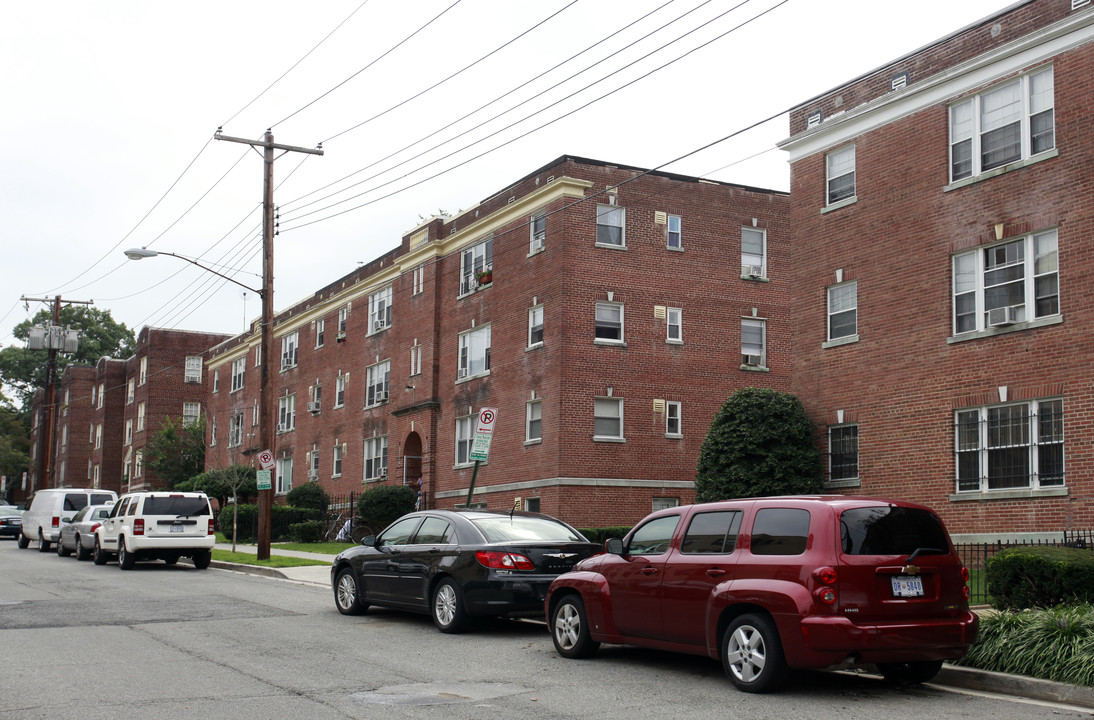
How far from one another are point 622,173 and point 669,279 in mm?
3442

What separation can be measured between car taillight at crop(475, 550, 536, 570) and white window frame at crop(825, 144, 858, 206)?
1388cm

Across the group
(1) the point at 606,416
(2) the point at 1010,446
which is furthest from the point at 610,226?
(2) the point at 1010,446

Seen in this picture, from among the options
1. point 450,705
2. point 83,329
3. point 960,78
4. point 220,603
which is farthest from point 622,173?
point 83,329

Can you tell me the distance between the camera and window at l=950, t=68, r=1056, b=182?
20.2 m

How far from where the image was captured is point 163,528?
84.1 ft

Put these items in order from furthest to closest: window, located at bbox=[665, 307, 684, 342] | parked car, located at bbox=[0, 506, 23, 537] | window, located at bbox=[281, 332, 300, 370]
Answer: window, located at bbox=[281, 332, 300, 370]
parked car, located at bbox=[0, 506, 23, 537]
window, located at bbox=[665, 307, 684, 342]

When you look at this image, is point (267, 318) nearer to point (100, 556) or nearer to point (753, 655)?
point (100, 556)

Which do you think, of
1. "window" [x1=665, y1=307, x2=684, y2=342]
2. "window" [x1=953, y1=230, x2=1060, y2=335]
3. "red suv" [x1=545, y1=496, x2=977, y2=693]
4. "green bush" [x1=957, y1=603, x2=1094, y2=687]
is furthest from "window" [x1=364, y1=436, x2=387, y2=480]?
"green bush" [x1=957, y1=603, x2=1094, y2=687]

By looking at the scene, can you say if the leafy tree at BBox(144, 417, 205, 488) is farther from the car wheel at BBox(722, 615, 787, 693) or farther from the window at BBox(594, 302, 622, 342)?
the car wheel at BBox(722, 615, 787, 693)

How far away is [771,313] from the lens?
3531 cm

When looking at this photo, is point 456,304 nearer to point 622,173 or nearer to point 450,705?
point 622,173

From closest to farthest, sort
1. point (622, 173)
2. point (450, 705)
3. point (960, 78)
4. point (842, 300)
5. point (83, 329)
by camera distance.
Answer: point (450, 705)
point (960, 78)
point (842, 300)
point (622, 173)
point (83, 329)

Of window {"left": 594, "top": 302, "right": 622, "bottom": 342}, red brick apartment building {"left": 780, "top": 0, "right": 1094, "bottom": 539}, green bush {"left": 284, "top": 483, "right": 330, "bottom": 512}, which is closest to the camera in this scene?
red brick apartment building {"left": 780, "top": 0, "right": 1094, "bottom": 539}

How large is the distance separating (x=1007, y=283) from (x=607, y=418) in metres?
13.8
